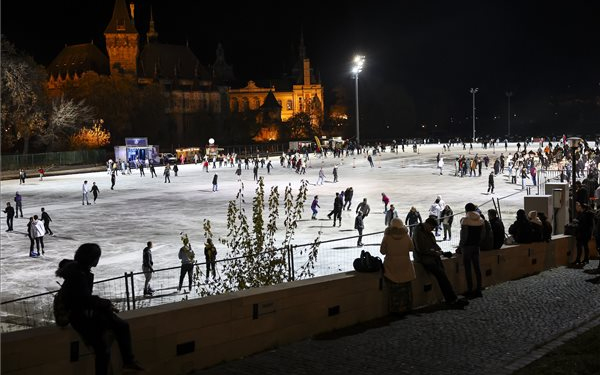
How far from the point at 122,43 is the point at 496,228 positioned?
11836cm

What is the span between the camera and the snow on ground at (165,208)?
19.7 m

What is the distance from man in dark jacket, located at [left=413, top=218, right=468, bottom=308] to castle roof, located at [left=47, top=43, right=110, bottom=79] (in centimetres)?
12027

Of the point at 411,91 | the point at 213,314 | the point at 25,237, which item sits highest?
the point at 411,91

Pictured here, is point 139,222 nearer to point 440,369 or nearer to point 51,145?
point 440,369

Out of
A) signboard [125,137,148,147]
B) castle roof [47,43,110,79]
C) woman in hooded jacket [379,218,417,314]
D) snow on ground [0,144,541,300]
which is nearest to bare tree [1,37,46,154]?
signboard [125,137,148,147]

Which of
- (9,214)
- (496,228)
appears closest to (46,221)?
(9,214)

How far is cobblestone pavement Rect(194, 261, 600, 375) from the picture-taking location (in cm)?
648

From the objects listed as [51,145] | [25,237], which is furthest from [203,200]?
[51,145]

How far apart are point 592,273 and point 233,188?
30625 mm

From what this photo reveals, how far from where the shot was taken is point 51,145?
68812 millimetres

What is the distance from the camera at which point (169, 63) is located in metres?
136

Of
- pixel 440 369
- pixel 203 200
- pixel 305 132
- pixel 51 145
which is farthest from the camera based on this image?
pixel 305 132

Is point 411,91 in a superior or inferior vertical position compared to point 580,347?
superior

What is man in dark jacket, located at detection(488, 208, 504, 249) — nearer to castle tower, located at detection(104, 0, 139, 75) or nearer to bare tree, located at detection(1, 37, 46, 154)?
bare tree, located at detection(1, 37, 46, 154)
